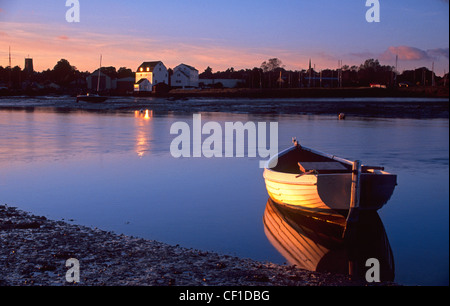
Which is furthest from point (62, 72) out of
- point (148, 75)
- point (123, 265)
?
point (123, 265)

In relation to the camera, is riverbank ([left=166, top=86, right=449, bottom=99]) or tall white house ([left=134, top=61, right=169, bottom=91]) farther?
tall white house ([left=134, top=61, right=169, bottom=91])

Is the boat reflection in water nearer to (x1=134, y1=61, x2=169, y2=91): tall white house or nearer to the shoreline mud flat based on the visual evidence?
the shoreline mud flat

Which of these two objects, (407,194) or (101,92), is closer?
(407,194)

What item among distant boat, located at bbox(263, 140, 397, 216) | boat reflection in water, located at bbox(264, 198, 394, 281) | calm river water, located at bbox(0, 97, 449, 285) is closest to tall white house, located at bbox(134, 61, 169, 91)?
calm river water, located at bbox(0, 97, 449, 285)

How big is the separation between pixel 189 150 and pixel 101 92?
102061mm

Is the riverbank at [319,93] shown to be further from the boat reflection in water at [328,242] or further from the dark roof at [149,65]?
the boat reflection in water at [328,242]

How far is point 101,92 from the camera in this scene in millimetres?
124375

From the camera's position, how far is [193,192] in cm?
1709

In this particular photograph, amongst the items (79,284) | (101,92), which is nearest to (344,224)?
(79,284)

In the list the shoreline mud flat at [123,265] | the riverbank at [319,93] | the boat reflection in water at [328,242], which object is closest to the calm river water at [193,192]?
the boat reflection in water at [328,242]

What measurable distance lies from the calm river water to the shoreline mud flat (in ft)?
3.61

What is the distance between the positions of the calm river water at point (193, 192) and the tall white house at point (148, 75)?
287 ft

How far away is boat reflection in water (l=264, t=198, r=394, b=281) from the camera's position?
10047 mm
